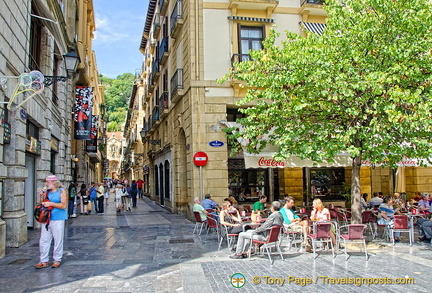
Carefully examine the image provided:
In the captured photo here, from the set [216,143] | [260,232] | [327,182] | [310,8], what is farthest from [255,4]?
[260,232]

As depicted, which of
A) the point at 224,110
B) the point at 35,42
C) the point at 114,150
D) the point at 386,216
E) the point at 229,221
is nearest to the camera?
the point at 229,221

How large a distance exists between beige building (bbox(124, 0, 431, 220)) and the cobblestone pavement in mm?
5228

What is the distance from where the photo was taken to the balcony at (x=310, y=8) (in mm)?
15812

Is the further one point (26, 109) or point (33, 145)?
point (33, 145)

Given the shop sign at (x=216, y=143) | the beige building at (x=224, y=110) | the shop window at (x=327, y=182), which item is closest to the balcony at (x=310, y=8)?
the beige building at (x=224, y=110)

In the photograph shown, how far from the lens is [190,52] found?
1533 cm

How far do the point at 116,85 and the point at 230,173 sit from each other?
105 metres

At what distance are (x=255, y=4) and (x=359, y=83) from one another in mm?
8425

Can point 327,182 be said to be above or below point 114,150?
below

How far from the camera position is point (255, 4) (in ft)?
50.9

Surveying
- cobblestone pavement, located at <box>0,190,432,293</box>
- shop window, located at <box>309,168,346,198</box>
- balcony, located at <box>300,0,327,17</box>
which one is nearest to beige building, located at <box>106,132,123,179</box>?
shop window, located at <box>309,168,346,198</box>

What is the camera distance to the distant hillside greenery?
11288 centimetres

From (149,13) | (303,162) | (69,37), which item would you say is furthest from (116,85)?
(303,162)

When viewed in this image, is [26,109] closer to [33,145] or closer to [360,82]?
[33,145]
